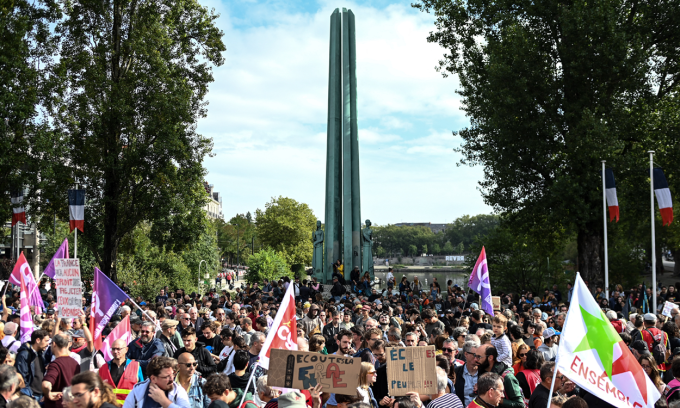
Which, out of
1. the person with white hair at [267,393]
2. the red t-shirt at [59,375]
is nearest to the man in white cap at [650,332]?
the person with white hair at [267,393]

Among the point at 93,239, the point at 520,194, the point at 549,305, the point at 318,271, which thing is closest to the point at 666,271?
the point at 520,194

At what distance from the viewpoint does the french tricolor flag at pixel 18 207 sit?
2339cm

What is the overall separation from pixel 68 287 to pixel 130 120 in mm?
15530

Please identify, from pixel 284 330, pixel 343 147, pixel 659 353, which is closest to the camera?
pixel 284 330

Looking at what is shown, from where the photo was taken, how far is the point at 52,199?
79.1 feet

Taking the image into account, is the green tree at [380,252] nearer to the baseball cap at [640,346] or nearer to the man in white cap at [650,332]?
the man in white cap at [650,332]

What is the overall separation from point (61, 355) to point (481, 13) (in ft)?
86.5

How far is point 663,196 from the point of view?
2158 cm

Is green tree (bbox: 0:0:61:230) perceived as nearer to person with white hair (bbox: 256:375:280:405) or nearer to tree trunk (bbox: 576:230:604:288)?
person with white hair (bbox: 256:375:280:405)

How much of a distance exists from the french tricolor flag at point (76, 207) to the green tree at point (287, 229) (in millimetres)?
50395

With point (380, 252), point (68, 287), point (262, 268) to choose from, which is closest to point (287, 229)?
point (262, 268)

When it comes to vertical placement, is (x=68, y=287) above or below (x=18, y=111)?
below

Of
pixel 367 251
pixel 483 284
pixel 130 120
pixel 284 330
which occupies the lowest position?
pixel 284 330

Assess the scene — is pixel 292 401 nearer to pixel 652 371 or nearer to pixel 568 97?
pixel 652 371
